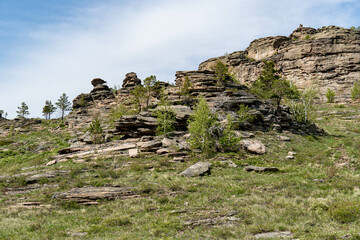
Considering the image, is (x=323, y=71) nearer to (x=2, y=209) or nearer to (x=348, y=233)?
(x=348, y=233)

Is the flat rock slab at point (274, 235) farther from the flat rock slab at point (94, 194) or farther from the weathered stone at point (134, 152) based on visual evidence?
the weathered stone at point (134, 152)

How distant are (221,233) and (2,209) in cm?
1524

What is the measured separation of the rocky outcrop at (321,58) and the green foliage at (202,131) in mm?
48911

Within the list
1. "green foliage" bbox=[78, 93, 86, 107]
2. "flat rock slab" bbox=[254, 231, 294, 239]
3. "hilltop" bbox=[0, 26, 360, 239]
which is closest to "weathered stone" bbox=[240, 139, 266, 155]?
"hilltop" bbox=[0, 26, 360, 239]

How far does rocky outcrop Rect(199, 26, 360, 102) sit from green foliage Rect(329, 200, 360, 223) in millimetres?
70026

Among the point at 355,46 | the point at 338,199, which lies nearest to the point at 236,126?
the point at 338,199

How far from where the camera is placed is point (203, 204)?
14.4 m

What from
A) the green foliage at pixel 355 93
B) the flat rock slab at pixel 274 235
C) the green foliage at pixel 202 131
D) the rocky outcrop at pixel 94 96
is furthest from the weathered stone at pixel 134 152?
the green foliage at pixel 355 93

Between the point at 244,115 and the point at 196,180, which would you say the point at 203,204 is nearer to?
the point at 196,180

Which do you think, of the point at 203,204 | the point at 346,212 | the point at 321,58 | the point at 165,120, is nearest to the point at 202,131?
the point at 165,120

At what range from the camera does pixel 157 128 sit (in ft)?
124

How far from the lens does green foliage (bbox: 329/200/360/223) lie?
10.6 metres

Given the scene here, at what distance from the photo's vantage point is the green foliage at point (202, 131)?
30.5m

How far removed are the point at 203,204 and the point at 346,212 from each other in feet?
25.8
